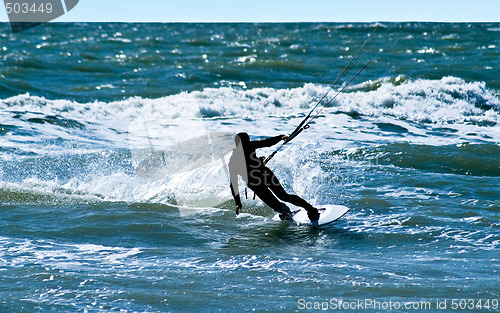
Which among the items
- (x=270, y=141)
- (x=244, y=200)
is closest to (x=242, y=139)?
(x=270, y=141)

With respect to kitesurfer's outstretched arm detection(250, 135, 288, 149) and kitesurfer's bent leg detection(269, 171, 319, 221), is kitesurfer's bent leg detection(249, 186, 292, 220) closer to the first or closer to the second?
kitesurfer's bent leg detection(269, 171, 319, 221)

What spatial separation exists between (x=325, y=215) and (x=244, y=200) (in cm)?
159

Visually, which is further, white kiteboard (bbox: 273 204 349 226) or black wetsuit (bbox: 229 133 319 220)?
white kiteboard (bbox: 273 204 349 226)

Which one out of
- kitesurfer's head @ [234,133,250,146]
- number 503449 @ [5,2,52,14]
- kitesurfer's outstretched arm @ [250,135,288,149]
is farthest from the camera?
number 503449 @ [5,2,52,14]

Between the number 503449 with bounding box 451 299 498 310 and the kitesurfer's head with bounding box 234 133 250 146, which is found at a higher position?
the kitesurfer's head with bounding box 234 133 250 146

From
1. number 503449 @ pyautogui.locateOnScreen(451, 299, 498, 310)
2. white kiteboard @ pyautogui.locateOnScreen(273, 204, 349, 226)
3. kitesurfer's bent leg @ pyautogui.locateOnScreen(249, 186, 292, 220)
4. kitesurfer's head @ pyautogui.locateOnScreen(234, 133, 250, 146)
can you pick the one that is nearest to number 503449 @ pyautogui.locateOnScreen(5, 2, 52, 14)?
kitesurfer's head @ pyautogui.locateOnScreen(234, 133, 250, 146)

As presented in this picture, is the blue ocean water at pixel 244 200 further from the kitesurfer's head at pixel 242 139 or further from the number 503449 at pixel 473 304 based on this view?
the kitesurfer's head at pixel 242 139

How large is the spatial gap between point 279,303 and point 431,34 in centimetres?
4062

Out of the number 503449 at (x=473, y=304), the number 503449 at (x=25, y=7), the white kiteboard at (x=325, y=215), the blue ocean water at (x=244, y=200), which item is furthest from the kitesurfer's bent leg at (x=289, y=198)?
the number 503449 at (x=25, y=7)

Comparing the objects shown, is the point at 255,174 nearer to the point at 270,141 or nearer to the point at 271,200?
the point at 271,200

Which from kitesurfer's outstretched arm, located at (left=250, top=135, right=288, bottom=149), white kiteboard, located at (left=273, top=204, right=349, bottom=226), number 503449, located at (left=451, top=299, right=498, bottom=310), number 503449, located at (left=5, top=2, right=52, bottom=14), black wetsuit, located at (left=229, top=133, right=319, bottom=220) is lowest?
number 503449, located at (left=451, top=299, right=498, bottom=310)

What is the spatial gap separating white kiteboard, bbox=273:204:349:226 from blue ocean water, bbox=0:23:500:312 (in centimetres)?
13

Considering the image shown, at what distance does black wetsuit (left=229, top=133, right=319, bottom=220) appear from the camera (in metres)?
7.30

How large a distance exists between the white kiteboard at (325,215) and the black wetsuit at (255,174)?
111 millimetres
